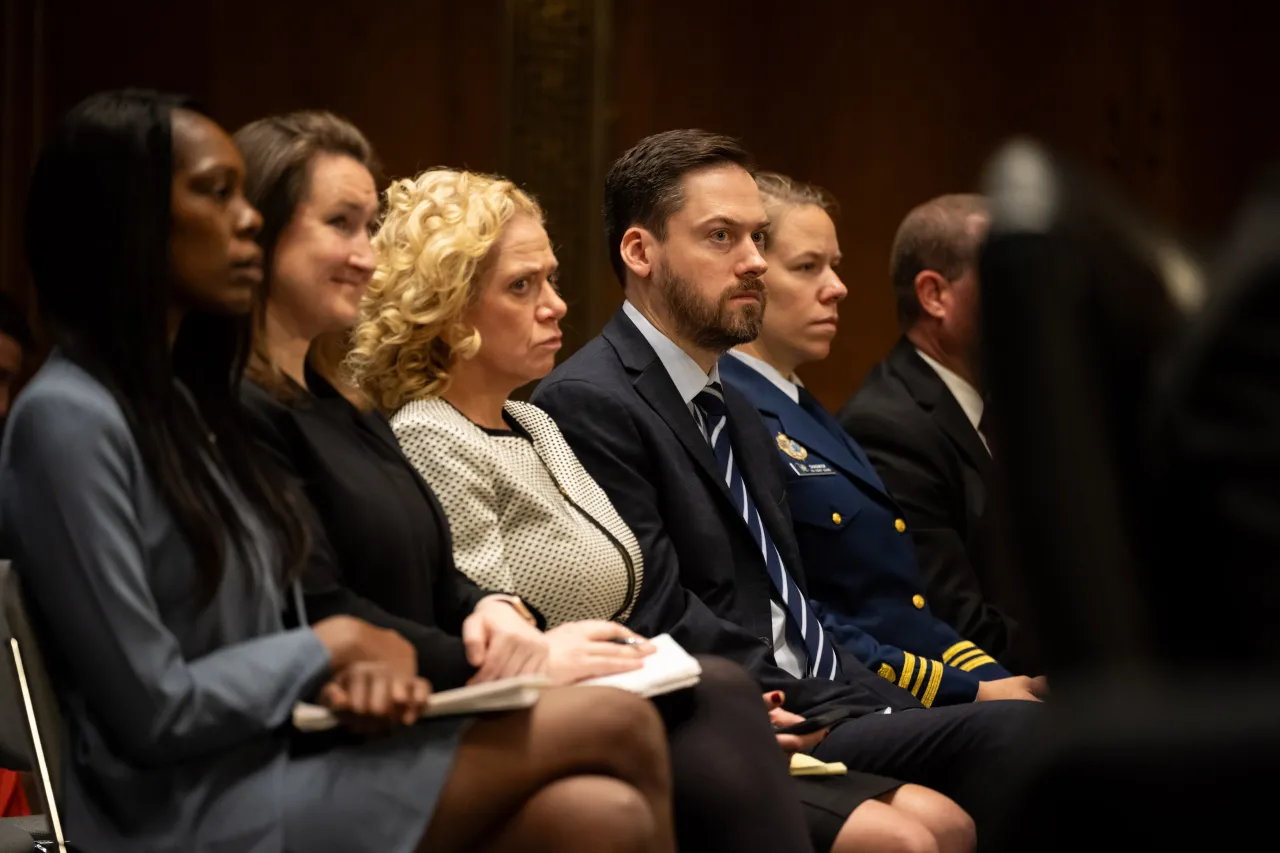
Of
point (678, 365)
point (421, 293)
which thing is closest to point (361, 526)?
point (421, 293)

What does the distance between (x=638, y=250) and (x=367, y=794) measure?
161 cm

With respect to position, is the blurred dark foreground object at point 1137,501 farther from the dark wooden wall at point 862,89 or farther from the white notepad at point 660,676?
the dark wooden wall at point 862,89

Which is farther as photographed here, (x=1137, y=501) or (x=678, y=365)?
(x=678, y=365)

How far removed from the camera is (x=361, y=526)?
2066mm

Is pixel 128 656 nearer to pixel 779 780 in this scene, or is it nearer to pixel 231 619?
pixel 231 619

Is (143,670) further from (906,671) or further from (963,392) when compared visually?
(963,392)

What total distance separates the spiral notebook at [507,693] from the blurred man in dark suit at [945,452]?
123cm

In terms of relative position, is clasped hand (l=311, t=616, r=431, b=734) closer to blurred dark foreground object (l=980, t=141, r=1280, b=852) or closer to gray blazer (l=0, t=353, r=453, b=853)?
gray blazer (l=0, t=353, r=453, b=853)

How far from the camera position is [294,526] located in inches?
74.9

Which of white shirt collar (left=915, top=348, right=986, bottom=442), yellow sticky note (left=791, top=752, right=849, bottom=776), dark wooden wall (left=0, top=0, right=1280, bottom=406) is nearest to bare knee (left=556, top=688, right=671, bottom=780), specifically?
yellow sticky note (left=791, top=752, right=849, bottom=776)

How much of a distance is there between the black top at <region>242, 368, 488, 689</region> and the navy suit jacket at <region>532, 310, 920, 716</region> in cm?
52

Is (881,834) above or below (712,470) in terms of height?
below

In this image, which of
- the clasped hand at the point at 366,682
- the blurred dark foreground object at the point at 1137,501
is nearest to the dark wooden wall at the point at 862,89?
the clasped hand at the point at 366,682

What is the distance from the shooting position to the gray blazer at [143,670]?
65.7 inches
